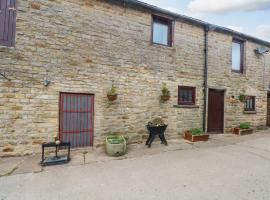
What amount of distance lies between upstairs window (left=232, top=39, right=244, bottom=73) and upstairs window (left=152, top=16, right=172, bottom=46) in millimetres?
4294

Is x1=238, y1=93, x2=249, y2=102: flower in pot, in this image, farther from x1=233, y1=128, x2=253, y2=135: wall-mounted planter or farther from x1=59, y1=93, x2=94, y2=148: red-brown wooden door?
x1=59, y1=93, x2=94, y2=148: red-brown wooden door

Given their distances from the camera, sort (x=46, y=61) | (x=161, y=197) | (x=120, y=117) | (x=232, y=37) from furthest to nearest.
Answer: (x=232, y=37) < (x=120, y=117) < (x=46, y=61) < (x=161, y=197)

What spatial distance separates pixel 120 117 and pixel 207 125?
462 cm

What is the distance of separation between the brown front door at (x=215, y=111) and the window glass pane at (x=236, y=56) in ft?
6.37

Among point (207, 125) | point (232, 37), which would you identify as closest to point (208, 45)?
point (232, 37)

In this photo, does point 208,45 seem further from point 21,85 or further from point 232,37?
point 21,85

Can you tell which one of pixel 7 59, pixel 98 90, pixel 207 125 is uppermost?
pixel 7 59

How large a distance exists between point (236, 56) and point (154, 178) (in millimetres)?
9147

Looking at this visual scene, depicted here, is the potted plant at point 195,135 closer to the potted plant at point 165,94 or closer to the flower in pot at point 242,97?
the potted plant at point 165,94

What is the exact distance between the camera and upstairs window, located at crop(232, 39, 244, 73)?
35.4 feet

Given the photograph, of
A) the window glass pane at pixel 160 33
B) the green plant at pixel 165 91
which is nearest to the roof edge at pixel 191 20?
the window glass pane at pixel 160 33

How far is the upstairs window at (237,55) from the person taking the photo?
1080cm

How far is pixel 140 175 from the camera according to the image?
472 cm

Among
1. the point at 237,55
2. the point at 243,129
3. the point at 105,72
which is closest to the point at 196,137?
the point at 243,129
